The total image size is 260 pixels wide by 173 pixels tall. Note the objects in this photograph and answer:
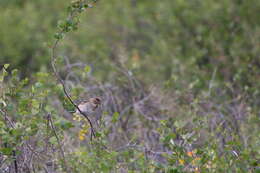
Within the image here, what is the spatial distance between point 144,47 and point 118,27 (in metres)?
0.62

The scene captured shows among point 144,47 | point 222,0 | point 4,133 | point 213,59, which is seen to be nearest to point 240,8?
point 222,0

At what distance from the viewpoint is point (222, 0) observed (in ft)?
28.1

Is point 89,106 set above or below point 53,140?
above

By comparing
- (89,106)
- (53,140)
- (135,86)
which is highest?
(135,86)

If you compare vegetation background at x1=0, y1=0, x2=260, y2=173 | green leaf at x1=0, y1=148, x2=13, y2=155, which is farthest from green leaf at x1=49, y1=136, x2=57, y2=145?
green leaf at x1=0, y1=148, x2=13, y2=155

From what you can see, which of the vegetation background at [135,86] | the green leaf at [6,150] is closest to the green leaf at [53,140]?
the vegetation background at [135,86]

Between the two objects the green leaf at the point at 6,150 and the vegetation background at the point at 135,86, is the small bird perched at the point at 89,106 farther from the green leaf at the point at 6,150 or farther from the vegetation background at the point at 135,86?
the green leaf at the point at 6,150

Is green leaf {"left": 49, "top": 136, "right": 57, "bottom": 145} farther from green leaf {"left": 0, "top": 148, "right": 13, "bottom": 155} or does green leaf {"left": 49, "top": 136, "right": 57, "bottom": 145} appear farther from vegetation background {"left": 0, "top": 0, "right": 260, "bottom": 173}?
green leaf {"left": 0, "top": 148, "right": 13, "bottom": 155}

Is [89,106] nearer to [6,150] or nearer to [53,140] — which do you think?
[53,140]

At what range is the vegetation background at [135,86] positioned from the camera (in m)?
3.38

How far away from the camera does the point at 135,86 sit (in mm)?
6121

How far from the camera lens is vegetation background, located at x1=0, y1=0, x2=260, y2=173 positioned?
3379mm

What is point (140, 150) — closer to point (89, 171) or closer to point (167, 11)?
point (89, 171)

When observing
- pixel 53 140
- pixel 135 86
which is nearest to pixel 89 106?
pixel 53 140
